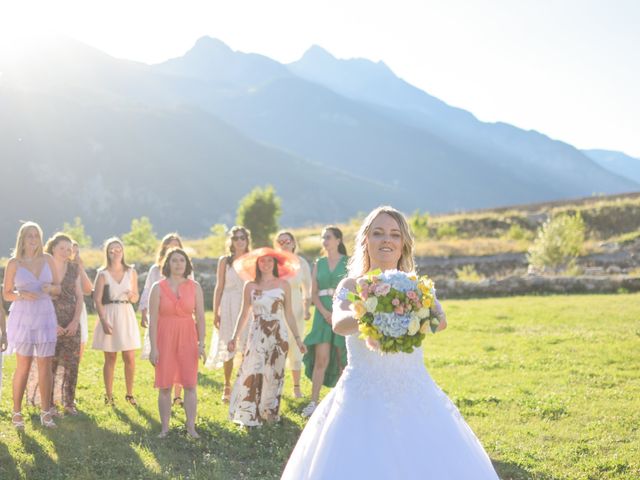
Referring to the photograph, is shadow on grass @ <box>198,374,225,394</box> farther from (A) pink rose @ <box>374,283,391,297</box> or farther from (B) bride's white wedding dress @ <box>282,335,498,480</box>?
(A) pink rose @ <box>374,283,391,297</box>

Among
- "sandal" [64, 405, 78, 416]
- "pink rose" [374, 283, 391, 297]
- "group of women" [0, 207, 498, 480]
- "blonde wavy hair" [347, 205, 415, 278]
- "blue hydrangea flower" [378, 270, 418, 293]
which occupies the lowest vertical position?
"sandal" [64, 405, 78, 416]

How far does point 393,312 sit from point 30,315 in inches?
251

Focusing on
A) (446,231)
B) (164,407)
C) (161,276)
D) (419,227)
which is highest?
(419,227)

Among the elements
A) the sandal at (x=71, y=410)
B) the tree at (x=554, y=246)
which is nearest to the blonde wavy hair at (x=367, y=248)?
the sandal at (x=71, y=410)

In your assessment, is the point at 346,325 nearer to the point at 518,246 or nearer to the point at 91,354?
the point at 91,354

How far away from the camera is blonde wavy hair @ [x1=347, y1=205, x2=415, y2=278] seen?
508cm

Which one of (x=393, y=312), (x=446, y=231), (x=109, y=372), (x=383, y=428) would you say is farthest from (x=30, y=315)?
(x=446, y=231)

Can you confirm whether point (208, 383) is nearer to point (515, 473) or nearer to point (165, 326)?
point (165, 326)

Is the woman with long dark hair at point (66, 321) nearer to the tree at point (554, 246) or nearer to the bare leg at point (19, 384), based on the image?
the bare leg at point (19, 384)

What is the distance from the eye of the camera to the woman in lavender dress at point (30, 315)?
28.8 feet

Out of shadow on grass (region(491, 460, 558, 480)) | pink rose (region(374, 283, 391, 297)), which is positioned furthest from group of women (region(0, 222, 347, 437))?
pink rose (region(374, 283, 391, 297))

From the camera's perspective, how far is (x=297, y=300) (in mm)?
11422

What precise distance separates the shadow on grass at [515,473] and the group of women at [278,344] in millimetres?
2350

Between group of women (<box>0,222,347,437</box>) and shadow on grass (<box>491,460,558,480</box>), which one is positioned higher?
group of women (<box>0,222,347,437</box>)
